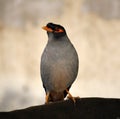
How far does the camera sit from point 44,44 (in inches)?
175

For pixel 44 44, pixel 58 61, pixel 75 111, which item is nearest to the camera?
pixel 75 111

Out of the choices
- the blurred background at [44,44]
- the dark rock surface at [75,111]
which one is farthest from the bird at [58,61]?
the blurred background at [44,44]

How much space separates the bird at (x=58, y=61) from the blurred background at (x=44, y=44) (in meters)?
1.75

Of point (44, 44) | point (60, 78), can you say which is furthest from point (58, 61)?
point (44, 44)

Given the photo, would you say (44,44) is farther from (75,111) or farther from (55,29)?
(75,111)

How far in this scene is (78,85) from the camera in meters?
4.39

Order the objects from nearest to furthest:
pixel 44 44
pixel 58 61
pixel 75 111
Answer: pixel 75 111, pixel 58 61, pixel 44 44

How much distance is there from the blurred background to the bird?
1.75m

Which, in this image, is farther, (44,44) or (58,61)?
(44,44)

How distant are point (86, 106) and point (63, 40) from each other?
762 mm

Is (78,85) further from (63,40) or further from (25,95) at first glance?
(63,40)

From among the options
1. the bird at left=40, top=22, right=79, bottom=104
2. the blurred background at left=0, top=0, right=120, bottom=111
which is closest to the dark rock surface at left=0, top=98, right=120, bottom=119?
the bird at left=40, top=22, right=79, bottom=104

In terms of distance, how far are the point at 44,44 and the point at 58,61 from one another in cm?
195

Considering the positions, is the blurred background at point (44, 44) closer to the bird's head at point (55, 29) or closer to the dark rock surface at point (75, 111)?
the bird's head at point (55, 29)
